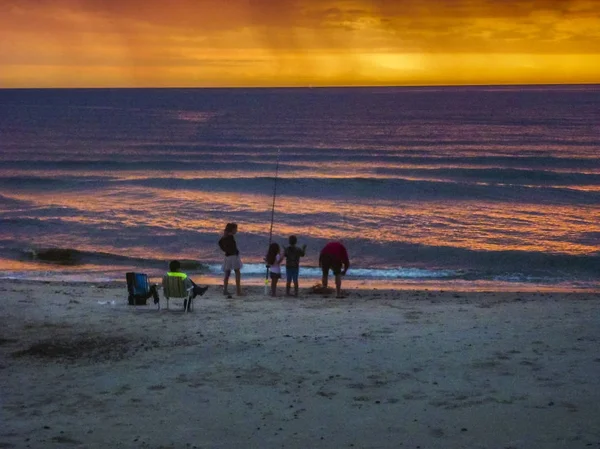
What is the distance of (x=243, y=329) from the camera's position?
10227mm

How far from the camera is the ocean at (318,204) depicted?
19000 mm

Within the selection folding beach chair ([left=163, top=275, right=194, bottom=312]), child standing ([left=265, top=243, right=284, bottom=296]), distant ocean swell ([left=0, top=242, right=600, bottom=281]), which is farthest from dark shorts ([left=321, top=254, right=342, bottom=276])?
distant ocean swell ([left=0, top=242, right=600, bottom=281])

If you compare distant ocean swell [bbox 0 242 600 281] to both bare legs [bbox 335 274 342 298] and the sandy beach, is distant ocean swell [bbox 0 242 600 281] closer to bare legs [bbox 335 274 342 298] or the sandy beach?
bare legs [bbox 335 274 342 298]

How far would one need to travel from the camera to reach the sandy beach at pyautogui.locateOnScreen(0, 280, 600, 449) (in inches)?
252

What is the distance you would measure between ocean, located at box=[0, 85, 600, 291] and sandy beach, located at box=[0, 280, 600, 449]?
598 centimetres

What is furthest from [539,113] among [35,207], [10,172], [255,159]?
[35,207]

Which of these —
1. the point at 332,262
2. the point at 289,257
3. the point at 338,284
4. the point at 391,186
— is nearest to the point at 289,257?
the point at 289,257

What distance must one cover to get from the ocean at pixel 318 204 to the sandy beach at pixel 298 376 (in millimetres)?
5981

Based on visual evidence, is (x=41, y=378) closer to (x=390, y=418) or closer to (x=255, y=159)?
(x=390, y=418)

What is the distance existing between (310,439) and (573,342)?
4.40m

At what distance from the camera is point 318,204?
3056 centimetres

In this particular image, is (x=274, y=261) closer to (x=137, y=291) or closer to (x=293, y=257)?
(x=293, y=257)

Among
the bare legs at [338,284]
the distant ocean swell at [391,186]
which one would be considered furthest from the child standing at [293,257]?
the distant ocean swell at [391,186]

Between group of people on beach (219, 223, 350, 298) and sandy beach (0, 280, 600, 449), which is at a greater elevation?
group of people on beach (219, 223, 350, 298)
